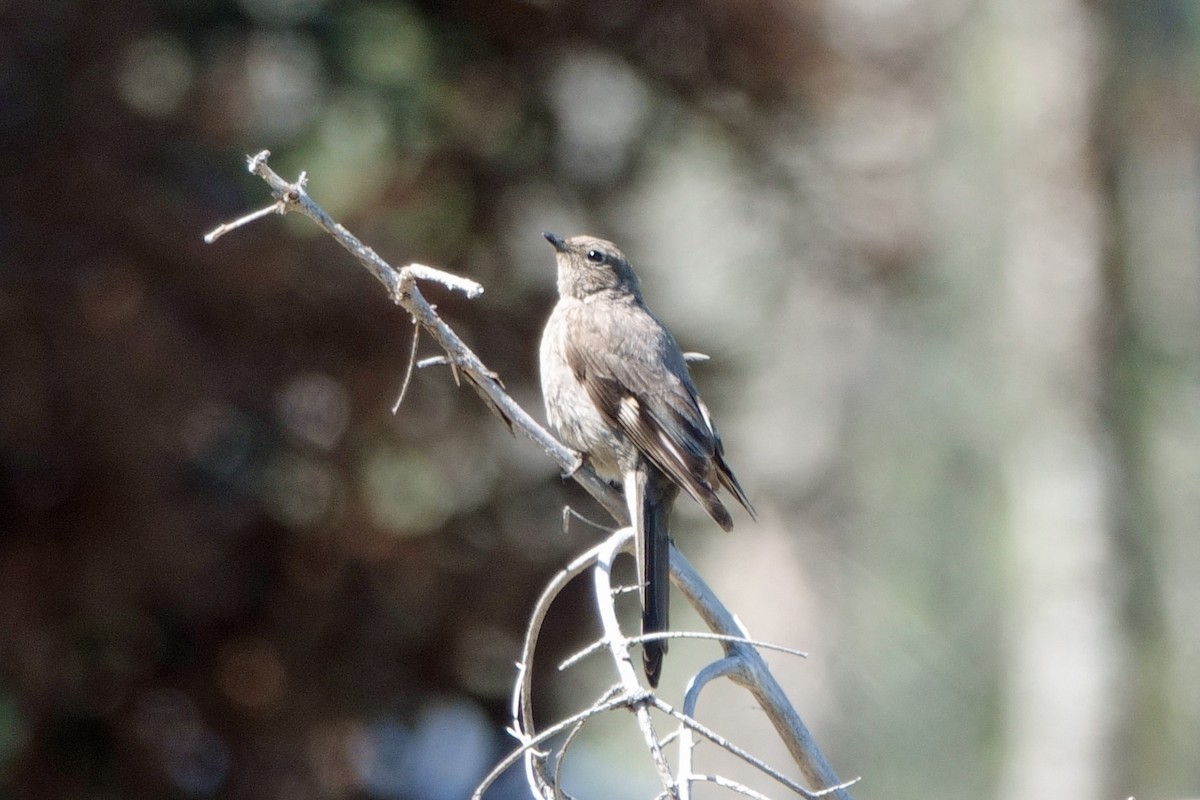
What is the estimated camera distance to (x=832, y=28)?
8.83 meters

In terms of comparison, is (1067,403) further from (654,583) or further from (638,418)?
(654,583)

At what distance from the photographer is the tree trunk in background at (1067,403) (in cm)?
1120

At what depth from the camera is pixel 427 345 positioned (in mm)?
7602

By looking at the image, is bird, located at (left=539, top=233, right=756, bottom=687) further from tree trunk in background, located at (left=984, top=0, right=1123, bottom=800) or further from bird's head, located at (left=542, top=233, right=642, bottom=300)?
tree trunk in background, located at (left=984, top=0, right=1123, bottom=800)

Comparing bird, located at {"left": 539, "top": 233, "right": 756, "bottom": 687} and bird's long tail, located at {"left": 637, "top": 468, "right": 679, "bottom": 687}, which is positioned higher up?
bird, located at {"left": 539, "top": 233, "right": 756, "bottom": 687}

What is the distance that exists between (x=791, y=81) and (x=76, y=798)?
5.31m

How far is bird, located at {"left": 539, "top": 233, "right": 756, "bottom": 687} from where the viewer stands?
4.23 m

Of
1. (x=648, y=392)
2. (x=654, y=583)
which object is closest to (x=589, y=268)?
(x=648, y=392)

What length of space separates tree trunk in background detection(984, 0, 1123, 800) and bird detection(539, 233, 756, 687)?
661 cm

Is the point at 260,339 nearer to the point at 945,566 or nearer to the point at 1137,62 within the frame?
the point at 1137,62

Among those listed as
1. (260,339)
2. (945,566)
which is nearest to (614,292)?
(260,339)

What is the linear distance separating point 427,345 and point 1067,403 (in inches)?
228

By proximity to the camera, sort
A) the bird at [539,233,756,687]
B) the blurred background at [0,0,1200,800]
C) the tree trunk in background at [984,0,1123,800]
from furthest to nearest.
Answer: the tree trunk in background at [984,0,1123,800], the blurred background at [0,0,1200,800], the bird at [539,233,756,687]

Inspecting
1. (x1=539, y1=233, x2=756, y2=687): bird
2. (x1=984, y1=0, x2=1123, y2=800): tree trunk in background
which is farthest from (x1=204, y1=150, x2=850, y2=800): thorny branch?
(x1=984, y1=0, x2=1123, y2=800): tree trunk in background
